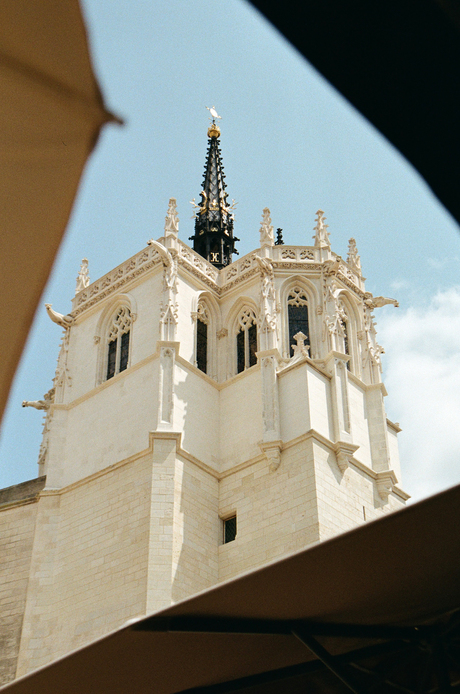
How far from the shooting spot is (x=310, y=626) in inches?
211

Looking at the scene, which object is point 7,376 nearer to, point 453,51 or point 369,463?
point 453,51

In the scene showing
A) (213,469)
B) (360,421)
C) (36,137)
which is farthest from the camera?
(360,421)

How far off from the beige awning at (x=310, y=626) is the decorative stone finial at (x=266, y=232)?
22.9 metres

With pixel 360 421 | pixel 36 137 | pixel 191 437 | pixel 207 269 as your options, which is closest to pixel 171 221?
pixel 207 269

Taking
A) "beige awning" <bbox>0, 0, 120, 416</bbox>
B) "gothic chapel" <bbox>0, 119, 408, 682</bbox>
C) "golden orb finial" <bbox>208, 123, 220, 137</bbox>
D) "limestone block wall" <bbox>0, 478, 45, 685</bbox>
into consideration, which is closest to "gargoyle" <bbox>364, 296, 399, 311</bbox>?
"gothic chapel" <bbox>0, 119, 408, 682</bbox>

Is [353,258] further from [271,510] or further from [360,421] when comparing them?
[271,510]

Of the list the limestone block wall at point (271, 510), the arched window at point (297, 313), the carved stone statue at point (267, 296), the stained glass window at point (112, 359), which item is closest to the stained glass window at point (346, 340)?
the arched window at point (297, 313)

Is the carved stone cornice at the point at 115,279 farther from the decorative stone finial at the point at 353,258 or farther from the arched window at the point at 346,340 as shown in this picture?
the decorative stone finial at the point at 353,258

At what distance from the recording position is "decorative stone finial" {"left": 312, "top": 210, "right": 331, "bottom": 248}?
1127 inches

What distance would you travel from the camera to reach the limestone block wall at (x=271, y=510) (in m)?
21.4

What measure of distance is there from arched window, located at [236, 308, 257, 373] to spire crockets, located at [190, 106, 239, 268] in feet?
38.0

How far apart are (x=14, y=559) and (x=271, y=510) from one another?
720cm

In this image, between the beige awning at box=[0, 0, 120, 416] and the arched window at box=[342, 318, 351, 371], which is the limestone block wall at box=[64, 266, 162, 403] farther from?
the beige awning at box=[0, 0, 120, 416]

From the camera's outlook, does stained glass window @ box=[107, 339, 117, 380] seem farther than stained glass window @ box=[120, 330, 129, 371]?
Yes
